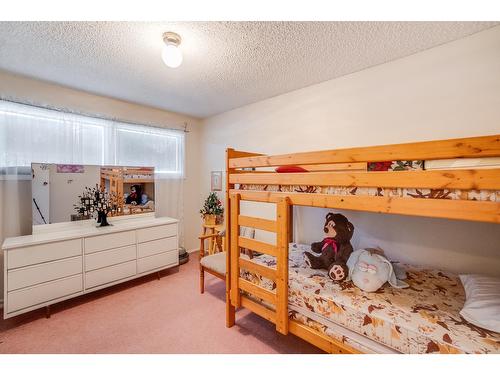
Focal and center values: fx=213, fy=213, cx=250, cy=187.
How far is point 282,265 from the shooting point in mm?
1617

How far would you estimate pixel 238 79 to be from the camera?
2504mm

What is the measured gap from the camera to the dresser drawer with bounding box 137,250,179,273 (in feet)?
9.34

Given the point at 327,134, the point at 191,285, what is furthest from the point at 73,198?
the point at 327,134

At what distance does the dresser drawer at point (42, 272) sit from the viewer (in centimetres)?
199

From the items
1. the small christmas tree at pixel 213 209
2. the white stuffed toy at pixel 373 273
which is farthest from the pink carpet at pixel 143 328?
the small christmas tree at pixel 213 209

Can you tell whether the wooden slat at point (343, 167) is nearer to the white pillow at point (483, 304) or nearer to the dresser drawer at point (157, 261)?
the white pillow at point (483, 304)

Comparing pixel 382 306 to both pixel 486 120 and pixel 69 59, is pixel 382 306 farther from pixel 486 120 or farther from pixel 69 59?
pixel 69 59

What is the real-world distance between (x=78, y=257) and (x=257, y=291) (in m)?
2.03

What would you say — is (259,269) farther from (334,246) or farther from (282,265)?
(334,246)

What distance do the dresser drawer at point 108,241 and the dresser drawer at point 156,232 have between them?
10 cm

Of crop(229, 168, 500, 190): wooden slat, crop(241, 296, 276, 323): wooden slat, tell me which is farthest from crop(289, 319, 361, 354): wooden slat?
crop(229, 168, 500, 190): wooden slat

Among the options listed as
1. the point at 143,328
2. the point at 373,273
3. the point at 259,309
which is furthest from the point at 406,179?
the point at 143,328

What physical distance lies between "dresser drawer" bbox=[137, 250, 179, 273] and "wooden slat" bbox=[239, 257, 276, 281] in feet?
5.38

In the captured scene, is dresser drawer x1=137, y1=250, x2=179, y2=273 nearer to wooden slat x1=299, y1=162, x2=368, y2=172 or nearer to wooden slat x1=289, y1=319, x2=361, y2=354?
wooden slat x1=289, y1=319, x2=361, y2=354
